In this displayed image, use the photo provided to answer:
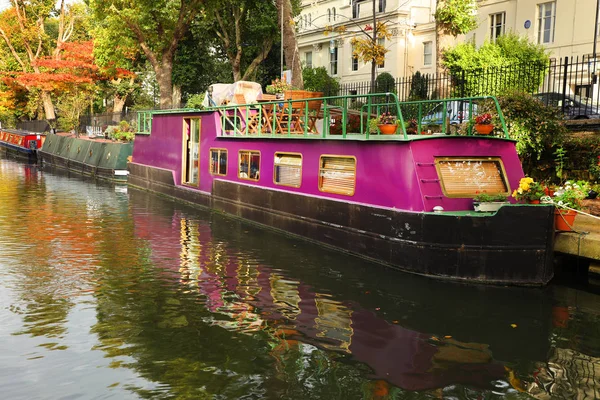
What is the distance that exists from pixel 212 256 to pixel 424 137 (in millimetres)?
4857

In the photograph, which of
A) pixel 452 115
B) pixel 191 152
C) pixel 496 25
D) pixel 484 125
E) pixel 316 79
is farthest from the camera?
pixel 316 79

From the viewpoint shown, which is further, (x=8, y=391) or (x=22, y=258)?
(x=22, y=258)

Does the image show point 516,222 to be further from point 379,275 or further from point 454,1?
point 454,1

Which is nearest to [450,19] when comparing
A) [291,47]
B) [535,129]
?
[291,47]

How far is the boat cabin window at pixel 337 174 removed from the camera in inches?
496

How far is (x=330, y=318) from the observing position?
873 cm

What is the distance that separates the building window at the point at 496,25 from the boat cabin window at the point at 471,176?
84.7ft

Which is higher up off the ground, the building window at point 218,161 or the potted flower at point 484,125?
the potted flower at point 484,125

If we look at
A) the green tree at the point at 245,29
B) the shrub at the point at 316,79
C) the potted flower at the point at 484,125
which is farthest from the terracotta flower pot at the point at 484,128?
the shrub at the point at 316,79

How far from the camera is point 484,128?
1162 cm

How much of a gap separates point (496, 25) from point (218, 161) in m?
23.7

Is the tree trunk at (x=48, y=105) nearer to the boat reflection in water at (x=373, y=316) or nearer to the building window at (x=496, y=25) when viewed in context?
the building window at (x=496, y=25)

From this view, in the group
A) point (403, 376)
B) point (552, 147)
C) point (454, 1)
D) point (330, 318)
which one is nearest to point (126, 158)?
point (454, 1)

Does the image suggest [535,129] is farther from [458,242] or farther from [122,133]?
[122,133]
